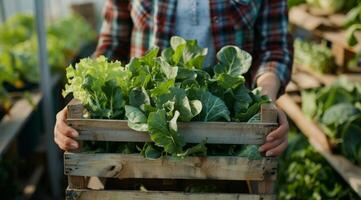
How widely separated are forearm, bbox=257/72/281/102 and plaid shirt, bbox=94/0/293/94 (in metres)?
0.03

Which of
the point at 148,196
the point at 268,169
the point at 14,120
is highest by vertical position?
the point at 268,169

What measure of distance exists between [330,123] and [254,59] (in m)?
0.75

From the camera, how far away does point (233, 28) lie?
2211mm

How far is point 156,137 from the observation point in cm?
152

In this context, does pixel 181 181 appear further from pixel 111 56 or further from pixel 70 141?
pixel 111 56

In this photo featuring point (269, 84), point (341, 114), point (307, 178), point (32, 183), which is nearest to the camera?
point (269, 84)

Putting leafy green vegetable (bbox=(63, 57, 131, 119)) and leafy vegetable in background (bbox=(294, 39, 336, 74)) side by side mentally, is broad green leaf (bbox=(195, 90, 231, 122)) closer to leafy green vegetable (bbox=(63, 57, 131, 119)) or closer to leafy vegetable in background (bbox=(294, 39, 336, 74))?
leafy green vegetable (bbox=(63, 57, 131, 119))

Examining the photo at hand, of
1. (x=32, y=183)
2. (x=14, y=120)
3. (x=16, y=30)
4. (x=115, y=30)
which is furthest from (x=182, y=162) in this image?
(x=16, y=30)

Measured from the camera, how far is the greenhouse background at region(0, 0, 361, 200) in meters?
1.61

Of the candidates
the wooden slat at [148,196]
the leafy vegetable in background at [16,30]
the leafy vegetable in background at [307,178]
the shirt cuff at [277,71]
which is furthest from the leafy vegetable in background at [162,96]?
the leafy vegetable in background at [16,30]

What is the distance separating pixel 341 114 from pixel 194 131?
1.42 m

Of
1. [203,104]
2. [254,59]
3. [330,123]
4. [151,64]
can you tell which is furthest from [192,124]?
[330,123]

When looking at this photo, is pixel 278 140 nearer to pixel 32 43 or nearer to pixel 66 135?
pixel 66 135

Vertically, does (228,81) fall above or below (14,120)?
above
